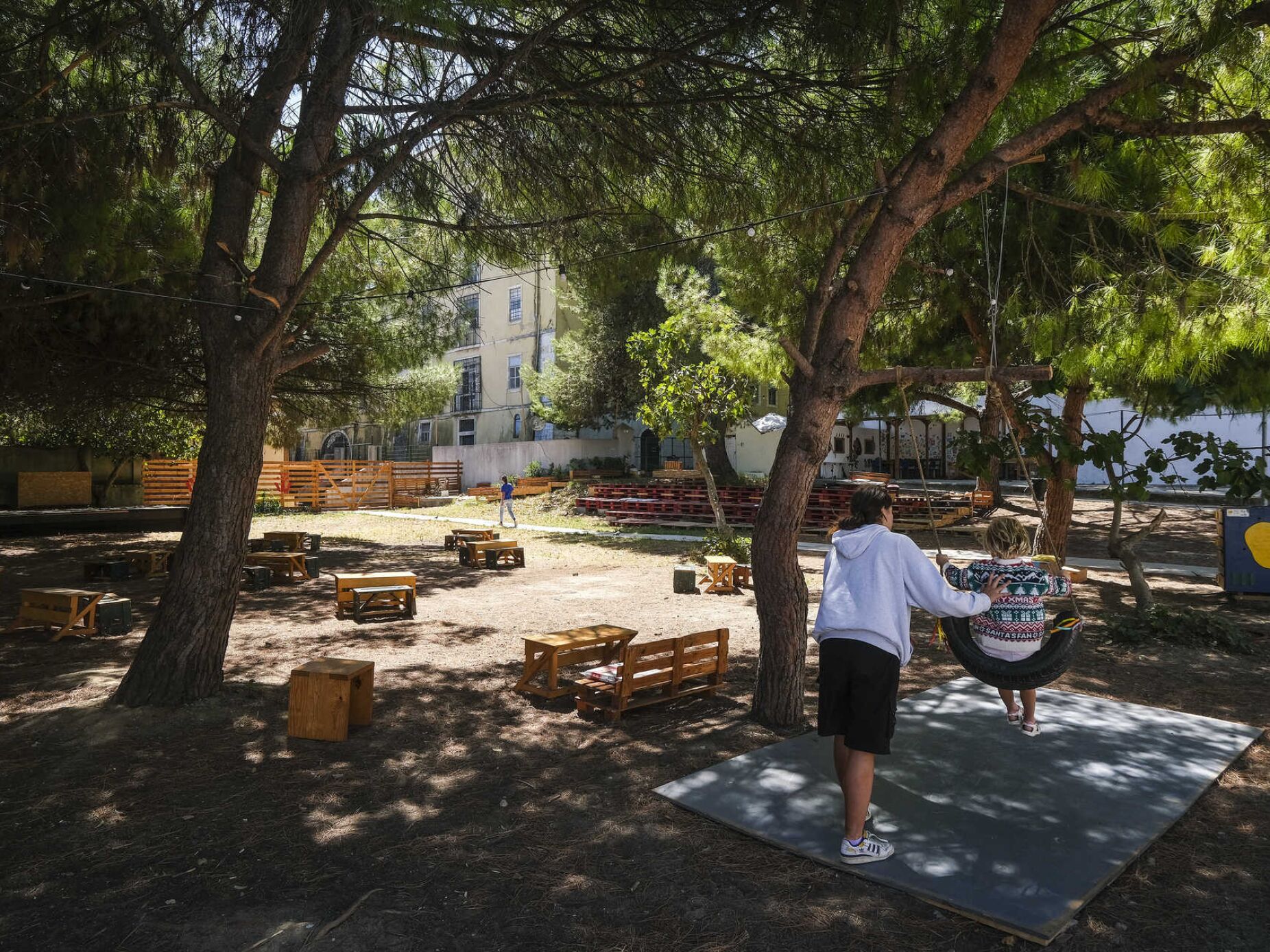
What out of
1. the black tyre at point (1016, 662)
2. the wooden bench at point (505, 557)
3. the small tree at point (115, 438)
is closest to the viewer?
the black tyre at point (1016, 662)

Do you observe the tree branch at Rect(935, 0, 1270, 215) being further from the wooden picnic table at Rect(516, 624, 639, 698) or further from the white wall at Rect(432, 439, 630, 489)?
the white wall at Rect(432, 439, 630, 489)

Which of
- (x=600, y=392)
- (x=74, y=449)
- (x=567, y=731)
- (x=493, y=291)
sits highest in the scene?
(x=493, y=291)

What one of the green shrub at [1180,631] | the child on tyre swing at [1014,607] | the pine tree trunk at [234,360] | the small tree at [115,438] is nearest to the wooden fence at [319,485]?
the small tree at [115,438]

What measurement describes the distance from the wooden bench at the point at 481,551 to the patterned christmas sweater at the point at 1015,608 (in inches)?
421

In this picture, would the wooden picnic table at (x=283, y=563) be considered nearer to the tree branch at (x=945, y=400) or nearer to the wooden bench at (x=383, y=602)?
the wooden bench at (x=383, y=602)

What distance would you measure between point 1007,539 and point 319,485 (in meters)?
29.9

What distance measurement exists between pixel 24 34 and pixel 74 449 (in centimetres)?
2526

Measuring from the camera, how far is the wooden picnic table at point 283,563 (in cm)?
1288

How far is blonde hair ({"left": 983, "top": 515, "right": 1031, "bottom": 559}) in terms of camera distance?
180 inches

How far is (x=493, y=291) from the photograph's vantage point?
115ft

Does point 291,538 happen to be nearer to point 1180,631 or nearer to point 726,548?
point 726,548

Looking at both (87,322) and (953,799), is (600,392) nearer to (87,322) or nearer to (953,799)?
(87,322)

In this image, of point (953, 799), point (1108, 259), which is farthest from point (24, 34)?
point (1108, 259)

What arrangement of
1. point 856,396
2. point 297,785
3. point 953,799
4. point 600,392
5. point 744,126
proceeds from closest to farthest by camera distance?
point 953,799 < point 297,785 < point 744,126 < point 856,396 < point 600,392
